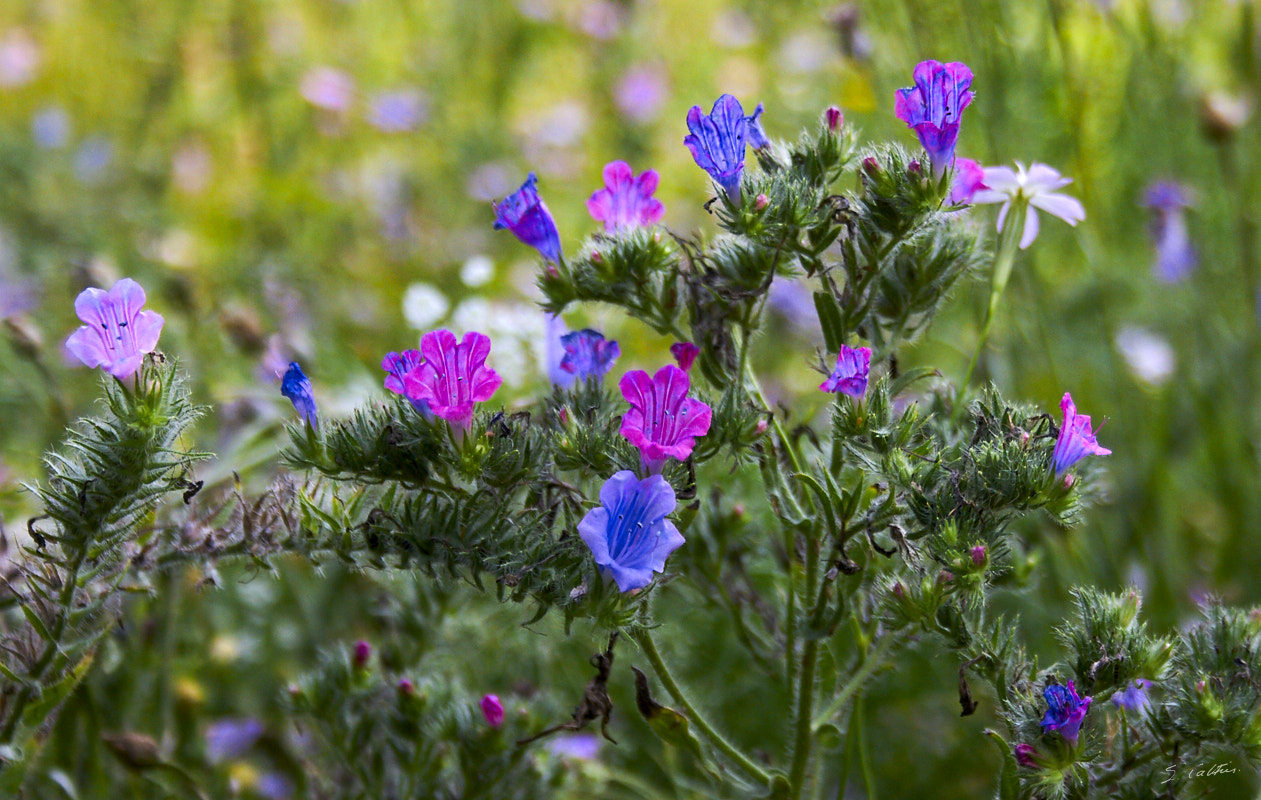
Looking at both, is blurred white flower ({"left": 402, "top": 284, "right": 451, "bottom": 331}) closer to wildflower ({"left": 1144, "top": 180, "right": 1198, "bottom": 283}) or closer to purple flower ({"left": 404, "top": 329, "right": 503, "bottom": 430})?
purple flower ({"left": 404, "top": 329, "right": 503, "bottom": 430})

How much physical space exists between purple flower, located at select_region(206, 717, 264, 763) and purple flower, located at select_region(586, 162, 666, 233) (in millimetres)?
1208

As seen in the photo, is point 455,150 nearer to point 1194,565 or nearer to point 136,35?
point 136,35

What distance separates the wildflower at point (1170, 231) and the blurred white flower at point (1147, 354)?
22 cm

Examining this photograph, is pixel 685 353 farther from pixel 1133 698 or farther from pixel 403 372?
pixel 1133 698

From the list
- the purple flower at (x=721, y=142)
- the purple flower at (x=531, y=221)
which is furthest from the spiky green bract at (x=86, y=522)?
the purple flower at (x=721, y=142)

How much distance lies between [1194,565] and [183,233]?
296 cm

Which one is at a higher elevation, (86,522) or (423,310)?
(423,310)

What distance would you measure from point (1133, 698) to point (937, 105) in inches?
30.6

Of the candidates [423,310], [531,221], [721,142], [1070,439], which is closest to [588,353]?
[531,221]

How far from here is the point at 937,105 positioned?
1257mm

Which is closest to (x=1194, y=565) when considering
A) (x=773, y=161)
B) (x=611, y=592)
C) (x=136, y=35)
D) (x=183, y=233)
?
(x=773, y=161)

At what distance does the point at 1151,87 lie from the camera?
285 centimetres

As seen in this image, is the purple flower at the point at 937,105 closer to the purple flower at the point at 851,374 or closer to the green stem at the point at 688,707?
the purple flower at the point at 851,374

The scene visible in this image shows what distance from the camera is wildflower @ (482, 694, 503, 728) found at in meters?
1.39
